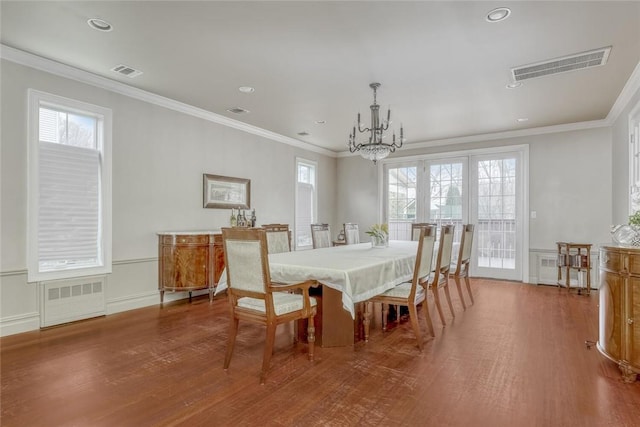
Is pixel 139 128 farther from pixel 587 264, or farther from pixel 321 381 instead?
pixel 587 264

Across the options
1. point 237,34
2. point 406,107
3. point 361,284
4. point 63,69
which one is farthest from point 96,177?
point 406,107

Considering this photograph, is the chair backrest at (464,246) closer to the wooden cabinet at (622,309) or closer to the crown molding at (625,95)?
the wooden cabinet at (622,309)

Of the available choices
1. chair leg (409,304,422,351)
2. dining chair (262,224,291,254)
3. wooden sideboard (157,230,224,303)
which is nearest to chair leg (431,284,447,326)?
chair leg (409,304,422,351)

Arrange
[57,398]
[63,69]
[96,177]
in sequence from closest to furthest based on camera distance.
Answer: [57,398]
[63,69]
[96,177]

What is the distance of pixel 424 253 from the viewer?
3.13 m

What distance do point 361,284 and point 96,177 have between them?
3.25 meters

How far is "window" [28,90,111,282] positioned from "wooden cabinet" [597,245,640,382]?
478 cm

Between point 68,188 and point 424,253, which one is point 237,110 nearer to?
point 68,188

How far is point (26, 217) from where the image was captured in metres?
3.39

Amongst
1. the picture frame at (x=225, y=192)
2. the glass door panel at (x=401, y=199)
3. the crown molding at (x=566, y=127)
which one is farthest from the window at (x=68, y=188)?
the glass door panel at (x=401, y=199)

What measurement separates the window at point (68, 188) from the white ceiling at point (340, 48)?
0.58 m

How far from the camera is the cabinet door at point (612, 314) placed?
2.48 metres

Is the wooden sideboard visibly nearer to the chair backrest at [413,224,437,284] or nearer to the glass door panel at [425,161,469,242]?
the chair backrest at [413,224,437,284]

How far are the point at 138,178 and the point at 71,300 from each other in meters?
1.55
